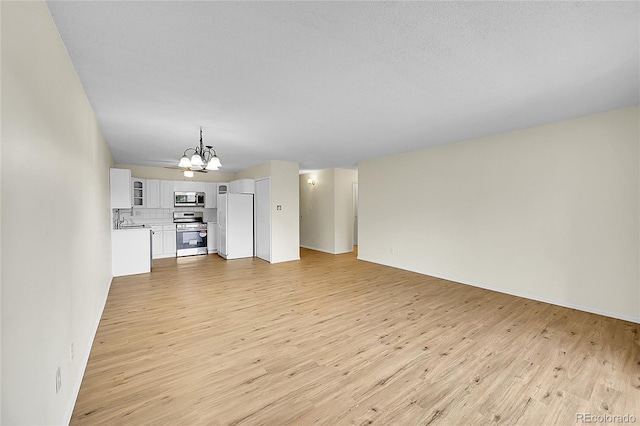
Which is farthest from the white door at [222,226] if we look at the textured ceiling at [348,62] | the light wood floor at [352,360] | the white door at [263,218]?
the textured ceiling at [348,62]

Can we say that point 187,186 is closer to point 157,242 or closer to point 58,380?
point 157,242

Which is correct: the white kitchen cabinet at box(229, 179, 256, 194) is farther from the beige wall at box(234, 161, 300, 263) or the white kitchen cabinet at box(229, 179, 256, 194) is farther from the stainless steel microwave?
the stainless steel microwave

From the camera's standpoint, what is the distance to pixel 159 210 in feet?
24.8

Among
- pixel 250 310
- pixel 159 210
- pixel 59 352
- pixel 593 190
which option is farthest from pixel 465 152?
pixel 159 210

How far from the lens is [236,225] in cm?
703

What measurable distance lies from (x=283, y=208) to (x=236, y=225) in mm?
1384

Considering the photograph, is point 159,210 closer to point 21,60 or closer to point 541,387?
point 21,60

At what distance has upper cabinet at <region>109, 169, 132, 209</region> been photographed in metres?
5.04

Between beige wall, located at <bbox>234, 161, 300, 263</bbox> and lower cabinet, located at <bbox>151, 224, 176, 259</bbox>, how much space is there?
286 centimetres

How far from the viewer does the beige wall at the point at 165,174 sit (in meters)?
7.27

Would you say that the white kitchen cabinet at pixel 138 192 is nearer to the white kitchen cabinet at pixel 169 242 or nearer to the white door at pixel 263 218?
the white kitchen cabinet at pixel 169 242

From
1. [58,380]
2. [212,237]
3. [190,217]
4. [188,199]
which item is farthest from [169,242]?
[58,380]

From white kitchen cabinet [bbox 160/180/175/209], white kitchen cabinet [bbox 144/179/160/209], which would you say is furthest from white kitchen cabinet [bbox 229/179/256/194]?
white kitchen cabinet [bbox 144/179/160/209]

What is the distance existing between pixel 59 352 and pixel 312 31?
2.53 meters
